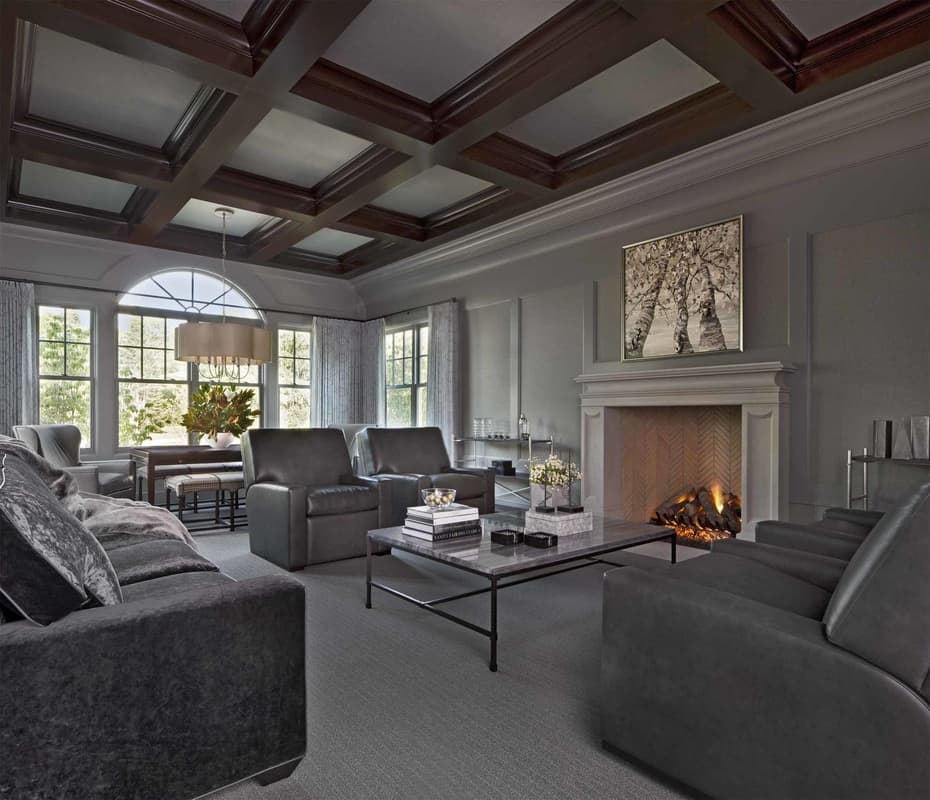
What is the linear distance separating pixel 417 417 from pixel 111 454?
342cm

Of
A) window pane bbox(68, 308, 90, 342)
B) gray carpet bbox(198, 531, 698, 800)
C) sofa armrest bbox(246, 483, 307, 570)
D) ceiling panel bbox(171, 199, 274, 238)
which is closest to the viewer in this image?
gray carpet bbox(198, 531, 698, 800)

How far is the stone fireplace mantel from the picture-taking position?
153 inches

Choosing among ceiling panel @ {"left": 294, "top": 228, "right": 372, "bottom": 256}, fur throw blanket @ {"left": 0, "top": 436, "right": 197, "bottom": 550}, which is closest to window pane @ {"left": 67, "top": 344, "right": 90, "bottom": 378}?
ceiling panel @ {"left": 294, "top": 228, "right": 372, "bottom": 256}

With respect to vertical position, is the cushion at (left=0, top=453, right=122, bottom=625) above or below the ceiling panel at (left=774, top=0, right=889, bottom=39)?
below

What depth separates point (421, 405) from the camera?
24.6 ft

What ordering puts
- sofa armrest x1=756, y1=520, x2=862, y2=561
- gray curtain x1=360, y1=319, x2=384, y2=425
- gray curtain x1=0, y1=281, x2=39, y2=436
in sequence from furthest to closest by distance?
gray curtain x1=360, y1=319, x2=384, y2=425 < gray curtain x1=0, y1=281, x2=39, y2=436 < sofa armrest x1=756, y1=520, x2=862, y2=561

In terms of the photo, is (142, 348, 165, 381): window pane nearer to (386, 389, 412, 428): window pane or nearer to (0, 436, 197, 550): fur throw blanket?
(386, 389, 412, 428): window pane

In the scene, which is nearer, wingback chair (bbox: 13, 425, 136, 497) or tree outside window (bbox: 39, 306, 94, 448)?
wingback chair (bbox: 13, 425, 136, 497)

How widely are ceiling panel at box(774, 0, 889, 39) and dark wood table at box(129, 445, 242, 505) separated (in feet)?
16.3

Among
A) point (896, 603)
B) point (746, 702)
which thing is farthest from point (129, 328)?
point (896, 603)

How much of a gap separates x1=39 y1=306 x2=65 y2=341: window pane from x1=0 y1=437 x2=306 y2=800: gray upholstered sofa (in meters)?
5.47

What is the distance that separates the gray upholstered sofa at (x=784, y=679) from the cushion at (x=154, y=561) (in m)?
1.40

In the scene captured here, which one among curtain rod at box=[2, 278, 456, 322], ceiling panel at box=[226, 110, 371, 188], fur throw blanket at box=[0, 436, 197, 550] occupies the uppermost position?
ceiling panel at box=[226, 110, 371, 188]

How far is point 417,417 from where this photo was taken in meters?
7.60
